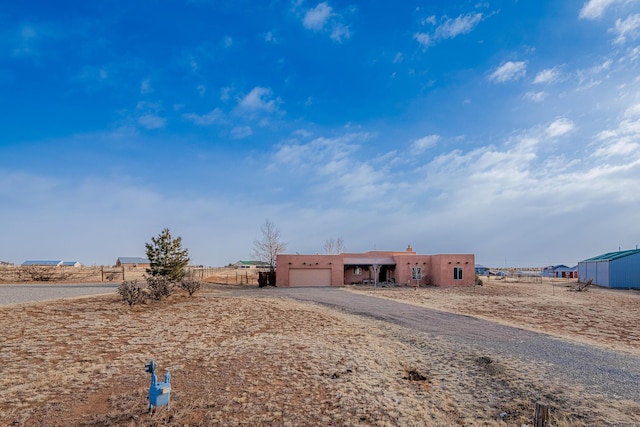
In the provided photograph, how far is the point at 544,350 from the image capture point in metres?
10.0

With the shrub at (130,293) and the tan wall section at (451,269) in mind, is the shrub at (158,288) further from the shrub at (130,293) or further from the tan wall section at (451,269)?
the tan wall section at (451,269)

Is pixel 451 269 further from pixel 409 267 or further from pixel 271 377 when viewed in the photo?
pixel 271 377

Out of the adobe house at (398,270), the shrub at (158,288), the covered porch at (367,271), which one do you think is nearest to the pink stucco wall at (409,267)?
the adobe house at (398,270)

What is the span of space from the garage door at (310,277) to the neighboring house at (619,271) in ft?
110

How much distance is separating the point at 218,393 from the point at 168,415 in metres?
1.08

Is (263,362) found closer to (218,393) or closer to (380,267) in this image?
(218,393)

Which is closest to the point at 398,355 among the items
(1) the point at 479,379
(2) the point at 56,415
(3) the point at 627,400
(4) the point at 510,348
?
(1) the point at 479,379

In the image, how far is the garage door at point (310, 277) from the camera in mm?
38188

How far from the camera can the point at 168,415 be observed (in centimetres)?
571

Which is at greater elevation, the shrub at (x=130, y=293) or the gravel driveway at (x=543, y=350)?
the shrub at (x=130, y=293)

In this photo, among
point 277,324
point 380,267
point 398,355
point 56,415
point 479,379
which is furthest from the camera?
point 380,267

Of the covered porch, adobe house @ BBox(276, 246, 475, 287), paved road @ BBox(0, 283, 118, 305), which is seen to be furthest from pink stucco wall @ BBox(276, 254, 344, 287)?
paved road @ BBox(0, 283, 118, 305)

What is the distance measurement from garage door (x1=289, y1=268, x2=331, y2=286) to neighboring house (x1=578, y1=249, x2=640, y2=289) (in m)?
33.6

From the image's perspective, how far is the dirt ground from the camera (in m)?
5.79
